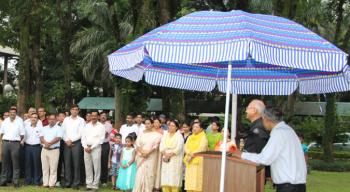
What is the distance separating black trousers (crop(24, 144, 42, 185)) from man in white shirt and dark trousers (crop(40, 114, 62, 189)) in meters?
0.27

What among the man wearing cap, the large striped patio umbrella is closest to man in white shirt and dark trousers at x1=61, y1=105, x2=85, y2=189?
the large striped patio umbrella

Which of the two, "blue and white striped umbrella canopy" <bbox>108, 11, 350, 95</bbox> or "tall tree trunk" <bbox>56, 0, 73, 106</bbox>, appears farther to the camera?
"tall tree trunk" <bbox>56, 0, 73, 106</bbox>

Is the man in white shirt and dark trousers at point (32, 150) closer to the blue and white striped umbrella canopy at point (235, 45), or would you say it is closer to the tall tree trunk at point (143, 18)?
the tall tree trunk at point (143, 18)

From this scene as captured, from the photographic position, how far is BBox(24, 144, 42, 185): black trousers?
13.6 m

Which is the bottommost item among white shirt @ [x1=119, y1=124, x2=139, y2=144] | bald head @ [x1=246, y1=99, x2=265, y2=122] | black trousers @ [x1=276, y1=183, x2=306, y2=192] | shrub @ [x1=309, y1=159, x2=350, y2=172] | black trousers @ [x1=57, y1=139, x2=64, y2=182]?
shrub @ [x1=309, y1=159, x2=350, y2=172]

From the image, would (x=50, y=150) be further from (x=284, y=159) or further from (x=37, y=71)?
(x=284, y=159)

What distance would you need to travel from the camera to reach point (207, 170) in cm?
650

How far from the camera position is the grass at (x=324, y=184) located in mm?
12961

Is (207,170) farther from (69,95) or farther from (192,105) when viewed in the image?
(192,105)

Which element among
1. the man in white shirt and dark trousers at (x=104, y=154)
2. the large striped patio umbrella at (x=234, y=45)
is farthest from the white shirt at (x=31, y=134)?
the large striped patio umbrella at (x=234, y=45)

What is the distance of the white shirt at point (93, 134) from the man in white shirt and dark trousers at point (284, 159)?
294 inches

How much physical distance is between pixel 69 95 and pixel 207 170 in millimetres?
12462

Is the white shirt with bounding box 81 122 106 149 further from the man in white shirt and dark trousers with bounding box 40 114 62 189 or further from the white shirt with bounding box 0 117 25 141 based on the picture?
the white shirt with bounding box 0 117 25 141

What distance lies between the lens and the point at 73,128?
13258mm
